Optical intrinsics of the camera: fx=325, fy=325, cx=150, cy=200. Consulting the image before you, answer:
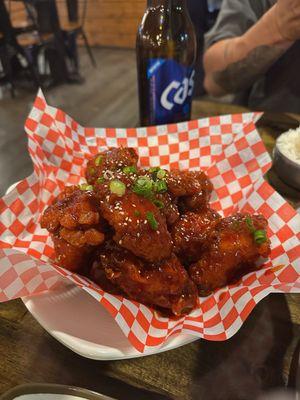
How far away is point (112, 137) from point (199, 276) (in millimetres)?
1038

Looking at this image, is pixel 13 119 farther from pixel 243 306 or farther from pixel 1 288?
pixel 243 306

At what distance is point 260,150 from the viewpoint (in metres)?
1.66

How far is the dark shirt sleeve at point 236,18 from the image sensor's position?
8.96ft

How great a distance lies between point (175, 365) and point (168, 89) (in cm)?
145

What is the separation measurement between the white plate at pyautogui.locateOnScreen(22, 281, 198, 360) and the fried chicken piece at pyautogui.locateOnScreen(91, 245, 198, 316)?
4.8 inches

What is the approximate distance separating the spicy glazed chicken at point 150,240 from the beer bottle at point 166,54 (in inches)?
30.5

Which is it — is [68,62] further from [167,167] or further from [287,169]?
[287,169]

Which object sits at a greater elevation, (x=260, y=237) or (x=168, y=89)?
(x=168, y=89)

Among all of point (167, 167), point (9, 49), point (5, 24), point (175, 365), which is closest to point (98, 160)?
point (167, 167)

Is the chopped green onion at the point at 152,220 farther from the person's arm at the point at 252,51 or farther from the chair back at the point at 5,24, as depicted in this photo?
the chair back at the point at 5,24

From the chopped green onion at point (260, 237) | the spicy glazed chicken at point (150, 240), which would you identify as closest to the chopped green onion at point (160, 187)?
the spicy glazed chicken at point (150, 240)

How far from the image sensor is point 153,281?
1093mm

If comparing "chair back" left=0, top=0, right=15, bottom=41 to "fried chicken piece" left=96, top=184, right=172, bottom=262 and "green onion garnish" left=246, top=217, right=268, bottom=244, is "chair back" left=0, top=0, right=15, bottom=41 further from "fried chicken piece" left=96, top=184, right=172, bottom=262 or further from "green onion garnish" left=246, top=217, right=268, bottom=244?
"green onion garnish" left=246, top=217, right=268, bottom=244

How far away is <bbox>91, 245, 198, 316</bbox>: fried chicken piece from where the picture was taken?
1100 millimetres
